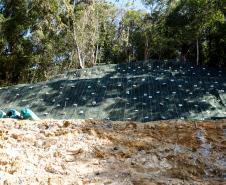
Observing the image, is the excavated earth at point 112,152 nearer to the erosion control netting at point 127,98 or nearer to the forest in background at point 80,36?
the erosion control netting at point 127,98

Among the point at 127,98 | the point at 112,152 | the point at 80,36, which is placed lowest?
the point at 127,98

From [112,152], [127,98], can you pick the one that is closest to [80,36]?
[127,98]

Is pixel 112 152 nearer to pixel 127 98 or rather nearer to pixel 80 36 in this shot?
pixel 127 98

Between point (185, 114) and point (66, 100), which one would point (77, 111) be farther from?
point (185, 114)

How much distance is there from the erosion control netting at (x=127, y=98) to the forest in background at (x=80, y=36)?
140 inches

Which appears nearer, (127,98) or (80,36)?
(127,98)

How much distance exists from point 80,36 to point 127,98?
7370 mm

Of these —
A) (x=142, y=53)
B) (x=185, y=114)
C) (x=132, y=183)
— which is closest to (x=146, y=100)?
(x=185, y=114)

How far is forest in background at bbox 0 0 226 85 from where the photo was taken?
1154 cm

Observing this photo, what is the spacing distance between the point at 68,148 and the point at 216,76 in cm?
566

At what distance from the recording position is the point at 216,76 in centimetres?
830

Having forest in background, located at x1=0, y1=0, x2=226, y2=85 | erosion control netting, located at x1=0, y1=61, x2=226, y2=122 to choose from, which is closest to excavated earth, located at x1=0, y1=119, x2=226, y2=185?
erosion control netting, located at x1=0, y1=61, x2=226, y2=122

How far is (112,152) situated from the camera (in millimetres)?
3355

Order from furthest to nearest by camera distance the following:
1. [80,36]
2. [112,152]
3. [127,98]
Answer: [80,36]
[127,98]
[112,152]
